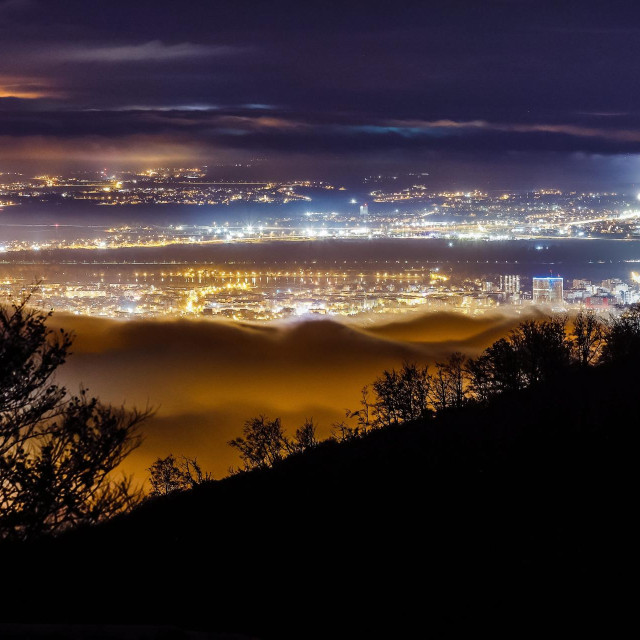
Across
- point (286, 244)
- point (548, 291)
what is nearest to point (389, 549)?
point (548, 291)

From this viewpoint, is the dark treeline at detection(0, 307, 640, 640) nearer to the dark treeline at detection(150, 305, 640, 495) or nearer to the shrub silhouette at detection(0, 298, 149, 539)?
the shrub silhouette at detection(0, 298, 149, 539)

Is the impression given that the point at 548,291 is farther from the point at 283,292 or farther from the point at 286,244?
the point at 286,244

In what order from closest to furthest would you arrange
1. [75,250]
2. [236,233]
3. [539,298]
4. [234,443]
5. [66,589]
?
[66,589], [234,443], [539,298], [75,250], [236,233]

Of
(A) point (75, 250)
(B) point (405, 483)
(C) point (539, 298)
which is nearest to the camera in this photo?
(B) point (405, 483)

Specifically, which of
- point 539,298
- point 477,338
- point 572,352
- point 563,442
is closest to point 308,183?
point 539,298

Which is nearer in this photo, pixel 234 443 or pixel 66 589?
pixel 66 589

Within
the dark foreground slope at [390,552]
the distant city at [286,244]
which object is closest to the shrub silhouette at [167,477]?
the dark foreground slope at [390,552]

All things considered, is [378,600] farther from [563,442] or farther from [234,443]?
[234,443]
